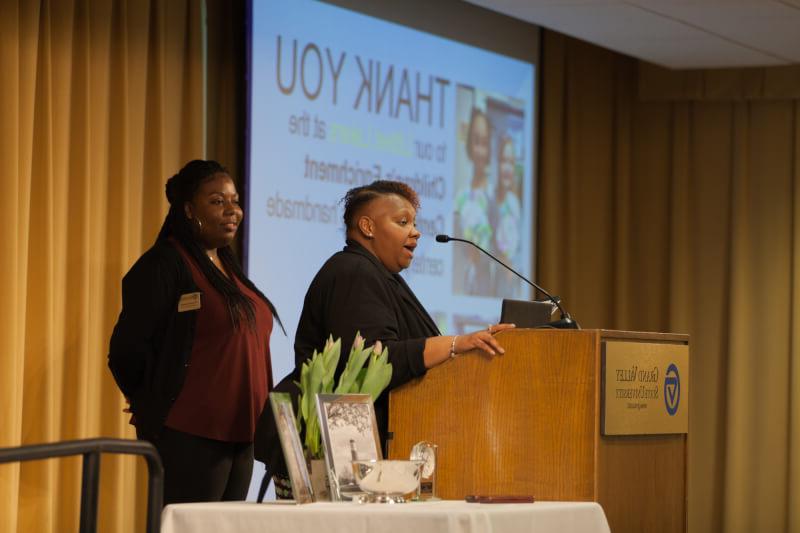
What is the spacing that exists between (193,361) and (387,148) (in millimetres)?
2507

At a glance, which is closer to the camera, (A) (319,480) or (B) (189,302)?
(A) (319,480)

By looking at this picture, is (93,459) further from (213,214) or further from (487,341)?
(213,214)

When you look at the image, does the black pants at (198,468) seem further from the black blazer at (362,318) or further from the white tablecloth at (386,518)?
the white tablecloth at (386,518)

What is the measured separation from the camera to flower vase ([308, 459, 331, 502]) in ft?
7.91

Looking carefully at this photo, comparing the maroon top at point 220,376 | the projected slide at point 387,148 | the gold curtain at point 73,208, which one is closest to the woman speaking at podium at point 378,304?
the maroon top at point 220,376

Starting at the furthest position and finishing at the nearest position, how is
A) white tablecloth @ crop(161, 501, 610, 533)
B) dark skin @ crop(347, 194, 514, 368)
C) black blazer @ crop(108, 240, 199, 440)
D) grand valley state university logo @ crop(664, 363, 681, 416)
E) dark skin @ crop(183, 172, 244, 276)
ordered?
1. dark skin @ crop(183, 172, 244, 276)
2. black blazer @ crop(108, 240, 199, 440)
3. dark skin @ crop(347, 194, 514, 368)
4. grand valley state university logo @ crop(664, 363, 681, 416)
5. white tablecloth @ crop(161, 501, 610, 533)

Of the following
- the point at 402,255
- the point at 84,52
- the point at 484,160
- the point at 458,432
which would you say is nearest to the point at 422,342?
the point at 458,432

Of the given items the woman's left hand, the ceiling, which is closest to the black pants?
the woman's left hand

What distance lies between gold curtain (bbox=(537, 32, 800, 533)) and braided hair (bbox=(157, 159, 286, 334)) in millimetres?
3567

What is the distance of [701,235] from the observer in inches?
290

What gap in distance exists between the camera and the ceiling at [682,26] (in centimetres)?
579

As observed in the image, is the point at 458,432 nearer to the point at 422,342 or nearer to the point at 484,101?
the point at 422,342

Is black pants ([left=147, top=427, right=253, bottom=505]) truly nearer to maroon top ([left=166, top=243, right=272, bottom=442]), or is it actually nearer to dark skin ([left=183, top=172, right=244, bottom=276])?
maroon top ([left=166, top=243, right=272, bottom=442])

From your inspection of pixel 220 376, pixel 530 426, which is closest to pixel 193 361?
pixel 220 376
